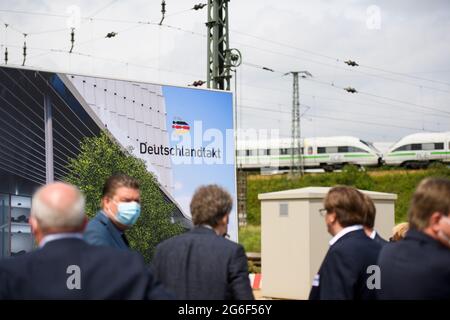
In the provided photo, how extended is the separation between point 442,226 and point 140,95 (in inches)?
284

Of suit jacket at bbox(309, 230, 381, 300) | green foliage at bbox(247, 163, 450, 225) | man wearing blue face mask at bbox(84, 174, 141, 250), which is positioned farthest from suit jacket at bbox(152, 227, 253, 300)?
green foliage at bbox(247, 163, 450, 225)

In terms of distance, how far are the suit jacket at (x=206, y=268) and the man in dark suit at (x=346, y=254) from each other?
510 mm

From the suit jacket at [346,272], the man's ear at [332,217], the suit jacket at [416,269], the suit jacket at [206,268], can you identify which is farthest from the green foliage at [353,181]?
the suit jacket at [416,269]

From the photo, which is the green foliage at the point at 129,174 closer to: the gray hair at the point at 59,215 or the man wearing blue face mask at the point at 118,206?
the man wearing blue face mask at the point at 118,206

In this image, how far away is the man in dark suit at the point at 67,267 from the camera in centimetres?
304

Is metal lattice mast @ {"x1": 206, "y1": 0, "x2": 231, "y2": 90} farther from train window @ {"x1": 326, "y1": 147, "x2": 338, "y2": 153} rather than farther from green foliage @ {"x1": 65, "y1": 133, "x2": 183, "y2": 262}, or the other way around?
train window @ {"x1": 326, "y1": 147, "x2": 338, "y2": 153}

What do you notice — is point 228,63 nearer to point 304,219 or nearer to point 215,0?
point 215,0

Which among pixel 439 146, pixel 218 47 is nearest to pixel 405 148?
pixel 439 146

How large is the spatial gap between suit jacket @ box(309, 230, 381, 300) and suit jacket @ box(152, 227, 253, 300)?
0.50m

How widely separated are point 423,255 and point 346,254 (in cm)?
95

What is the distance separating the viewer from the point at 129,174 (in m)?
9.97

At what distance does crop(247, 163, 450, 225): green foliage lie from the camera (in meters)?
42.8

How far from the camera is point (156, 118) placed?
1052 cm

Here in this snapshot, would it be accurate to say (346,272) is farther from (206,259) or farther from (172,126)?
(172,126)
